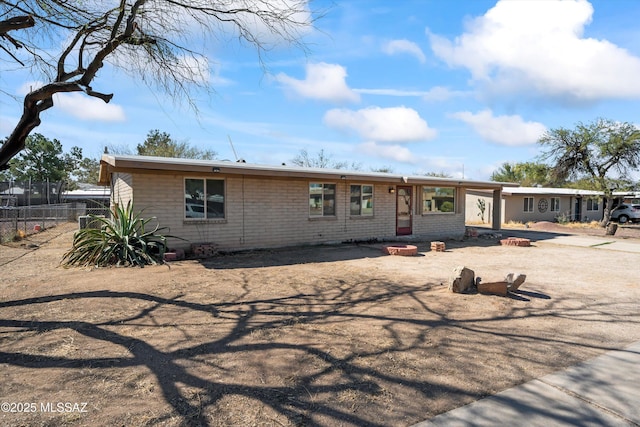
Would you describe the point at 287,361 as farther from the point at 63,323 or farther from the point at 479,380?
the point at 63,323

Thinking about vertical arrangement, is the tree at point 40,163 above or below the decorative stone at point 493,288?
above

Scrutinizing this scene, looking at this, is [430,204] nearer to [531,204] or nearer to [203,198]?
[203,198]

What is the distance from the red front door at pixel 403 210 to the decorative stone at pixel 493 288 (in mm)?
9165

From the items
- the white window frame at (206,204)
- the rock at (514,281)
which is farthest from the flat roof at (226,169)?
the rock at (514,281)

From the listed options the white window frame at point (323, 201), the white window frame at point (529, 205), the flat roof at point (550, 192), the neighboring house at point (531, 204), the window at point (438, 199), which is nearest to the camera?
the white window frame at point (323, 201)

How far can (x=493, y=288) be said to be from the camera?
258 inches

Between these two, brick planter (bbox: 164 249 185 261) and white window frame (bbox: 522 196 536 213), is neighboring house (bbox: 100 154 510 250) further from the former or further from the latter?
white window frame (bbox: 522 196 536 213)

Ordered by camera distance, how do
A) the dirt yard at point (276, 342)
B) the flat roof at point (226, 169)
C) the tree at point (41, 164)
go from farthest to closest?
the tree at point (41, 164) < the flat roof at point (226, 169) < the dirt yard at point (276, 342)

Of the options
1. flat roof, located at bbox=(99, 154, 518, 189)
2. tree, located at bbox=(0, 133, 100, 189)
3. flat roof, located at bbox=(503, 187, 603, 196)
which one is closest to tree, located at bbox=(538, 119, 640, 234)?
flat roof, located at bbox=(503, 187, 603, 196)

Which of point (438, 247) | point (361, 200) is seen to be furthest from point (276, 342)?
point (361, 200)

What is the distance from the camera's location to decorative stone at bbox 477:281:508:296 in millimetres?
6504

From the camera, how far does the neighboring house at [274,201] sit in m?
10.1

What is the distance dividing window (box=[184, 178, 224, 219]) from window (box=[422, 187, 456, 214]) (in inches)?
352

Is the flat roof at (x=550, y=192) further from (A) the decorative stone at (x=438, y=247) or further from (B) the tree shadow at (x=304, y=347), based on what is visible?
(B) the tree shadow at (x=304, y=347)
